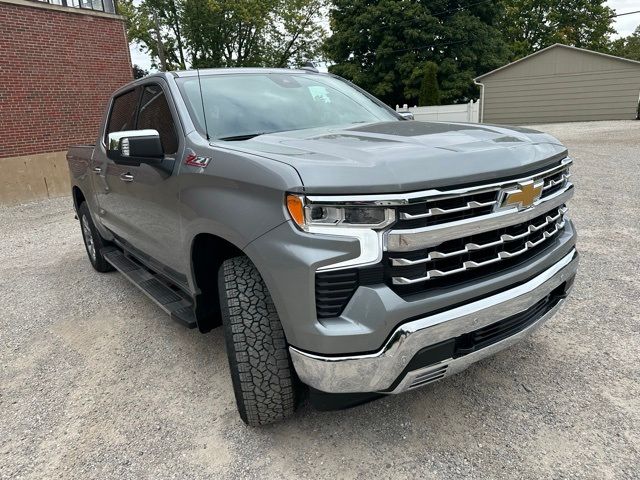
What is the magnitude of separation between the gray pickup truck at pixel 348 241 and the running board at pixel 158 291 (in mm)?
36

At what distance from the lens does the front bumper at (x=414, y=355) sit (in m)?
1.82

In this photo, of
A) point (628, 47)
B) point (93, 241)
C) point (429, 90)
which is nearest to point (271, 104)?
point (93, 241)

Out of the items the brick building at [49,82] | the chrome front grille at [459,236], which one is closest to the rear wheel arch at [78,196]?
the chrome front grille at [459,236]

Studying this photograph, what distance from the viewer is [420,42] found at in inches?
1126

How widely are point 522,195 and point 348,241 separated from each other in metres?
0.83

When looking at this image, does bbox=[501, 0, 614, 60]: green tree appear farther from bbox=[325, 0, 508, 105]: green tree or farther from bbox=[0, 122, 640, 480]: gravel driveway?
bbox=[0, 122, 640, 480]: gravel driveway

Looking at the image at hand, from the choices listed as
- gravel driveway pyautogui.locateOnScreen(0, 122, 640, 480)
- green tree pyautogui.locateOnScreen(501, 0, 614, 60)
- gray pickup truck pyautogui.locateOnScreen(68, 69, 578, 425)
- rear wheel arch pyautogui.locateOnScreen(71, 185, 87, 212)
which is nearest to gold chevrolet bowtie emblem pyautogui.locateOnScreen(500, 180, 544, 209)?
gray pickup truck pyautogui.locateOnScreen(68, 69, 578, 425)

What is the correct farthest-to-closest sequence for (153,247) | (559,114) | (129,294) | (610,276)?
(559,114)
(129,294)
(610,276)
(153,247)

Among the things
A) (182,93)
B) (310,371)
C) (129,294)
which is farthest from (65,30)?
(310,371)

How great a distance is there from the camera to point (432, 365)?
6.37ft

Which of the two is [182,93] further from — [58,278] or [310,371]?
[58,278]

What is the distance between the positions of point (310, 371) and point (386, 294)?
440mm

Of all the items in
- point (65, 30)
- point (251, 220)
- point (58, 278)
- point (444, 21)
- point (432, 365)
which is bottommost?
point (58, 278)

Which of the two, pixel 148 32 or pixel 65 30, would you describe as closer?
pixel 65 30
